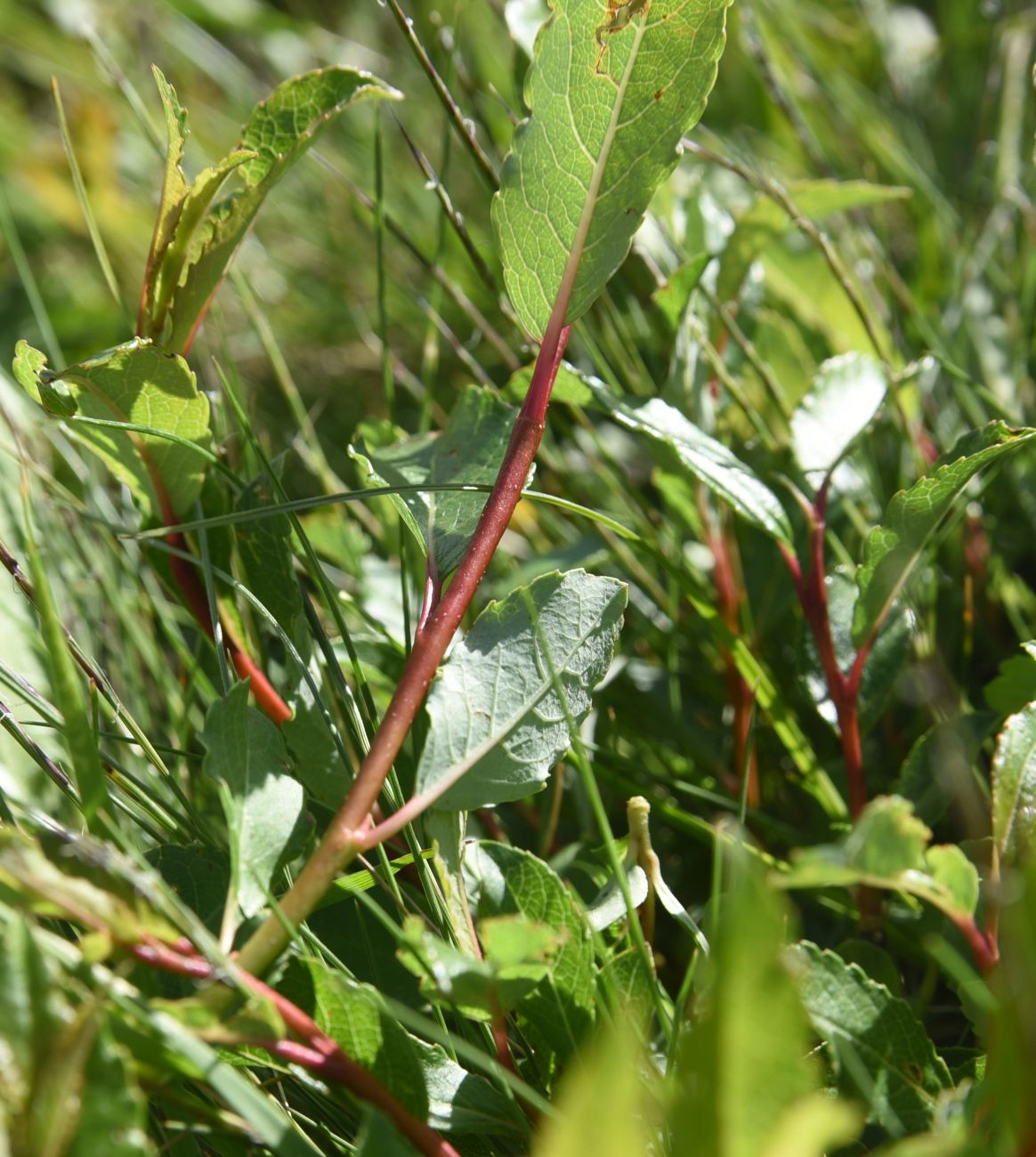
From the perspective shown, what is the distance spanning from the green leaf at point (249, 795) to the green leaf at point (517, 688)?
0.06 meters

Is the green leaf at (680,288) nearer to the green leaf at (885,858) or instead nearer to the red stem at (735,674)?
the red stem at (735,674)

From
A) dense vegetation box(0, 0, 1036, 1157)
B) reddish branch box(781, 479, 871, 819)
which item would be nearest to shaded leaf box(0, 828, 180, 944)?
dense vegetation box(0, 0, 1036, 1157)

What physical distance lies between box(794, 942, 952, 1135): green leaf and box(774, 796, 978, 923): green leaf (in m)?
0.08

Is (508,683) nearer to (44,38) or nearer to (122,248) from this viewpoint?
(122,248)

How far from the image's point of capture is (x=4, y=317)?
1.60 meters

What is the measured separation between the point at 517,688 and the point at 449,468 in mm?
165

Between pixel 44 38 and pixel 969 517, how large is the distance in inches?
76.9

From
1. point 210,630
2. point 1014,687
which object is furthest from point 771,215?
point 210,630

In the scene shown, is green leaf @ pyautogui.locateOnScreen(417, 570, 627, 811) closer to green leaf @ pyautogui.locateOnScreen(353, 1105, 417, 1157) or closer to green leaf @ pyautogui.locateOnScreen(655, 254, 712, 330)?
green leaf @ pyautogui.locateOnScreen(353, 1105, 417, 1157)

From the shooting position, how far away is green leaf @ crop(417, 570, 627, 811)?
0.50 m

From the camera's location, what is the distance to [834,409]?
725 millimetres

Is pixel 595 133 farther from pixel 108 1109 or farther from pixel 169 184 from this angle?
pixel 108 1109

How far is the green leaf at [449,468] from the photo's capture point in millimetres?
564

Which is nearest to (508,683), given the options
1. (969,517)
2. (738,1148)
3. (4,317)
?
(738,1148)
